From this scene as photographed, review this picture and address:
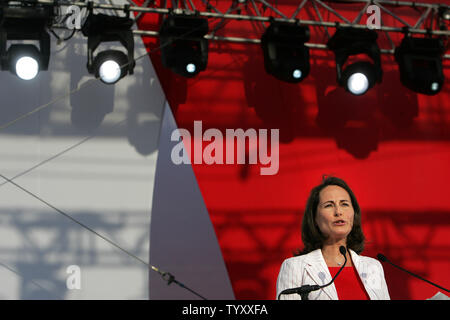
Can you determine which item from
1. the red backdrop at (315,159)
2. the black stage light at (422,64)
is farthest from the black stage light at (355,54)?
the red backdrop at (315,159)

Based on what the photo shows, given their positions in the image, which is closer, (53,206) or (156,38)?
(53,206)

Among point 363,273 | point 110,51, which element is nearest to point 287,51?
point 110,51

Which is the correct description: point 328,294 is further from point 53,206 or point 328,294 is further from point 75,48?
point 75,48

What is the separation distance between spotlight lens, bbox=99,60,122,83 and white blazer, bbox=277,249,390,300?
1.93 metres

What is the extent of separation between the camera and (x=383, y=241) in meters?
4.59

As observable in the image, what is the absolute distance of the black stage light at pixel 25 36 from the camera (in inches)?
144

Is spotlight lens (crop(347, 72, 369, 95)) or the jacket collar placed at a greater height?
spotlight lens (crop(347, 72, 369, 95))

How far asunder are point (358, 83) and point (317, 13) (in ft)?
2.02

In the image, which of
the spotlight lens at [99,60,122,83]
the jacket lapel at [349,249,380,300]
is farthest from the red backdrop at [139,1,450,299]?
the jacket lapel at [349,249,380,300]

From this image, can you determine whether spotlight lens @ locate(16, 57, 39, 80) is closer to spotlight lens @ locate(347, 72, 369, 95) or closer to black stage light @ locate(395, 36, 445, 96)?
spotlight lens @ locate(347, 72, 369, 95)

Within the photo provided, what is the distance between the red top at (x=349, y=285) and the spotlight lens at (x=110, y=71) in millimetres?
2048

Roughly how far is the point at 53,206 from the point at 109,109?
2.53 ft

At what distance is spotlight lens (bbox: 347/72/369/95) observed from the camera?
4.20 meters
